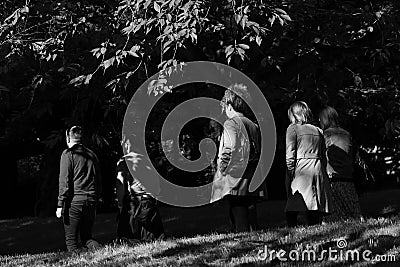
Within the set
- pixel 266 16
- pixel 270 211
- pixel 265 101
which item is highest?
pixel 266 16

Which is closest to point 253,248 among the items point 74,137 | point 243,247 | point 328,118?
point 243,247

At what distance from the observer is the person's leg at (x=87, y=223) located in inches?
376

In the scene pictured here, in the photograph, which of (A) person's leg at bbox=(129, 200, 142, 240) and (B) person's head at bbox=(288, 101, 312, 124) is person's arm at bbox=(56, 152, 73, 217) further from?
(B) person's head at bbox=(288, 101, 312, 124)

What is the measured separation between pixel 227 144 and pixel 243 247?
1467 millimetres

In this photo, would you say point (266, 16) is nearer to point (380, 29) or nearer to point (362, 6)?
point (380, 29)

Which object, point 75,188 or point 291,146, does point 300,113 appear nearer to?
point 291,146

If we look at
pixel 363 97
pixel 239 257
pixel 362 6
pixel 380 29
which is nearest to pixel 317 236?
pixel 239 257

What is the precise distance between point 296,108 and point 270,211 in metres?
7.24

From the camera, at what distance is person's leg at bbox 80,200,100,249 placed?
9.55m

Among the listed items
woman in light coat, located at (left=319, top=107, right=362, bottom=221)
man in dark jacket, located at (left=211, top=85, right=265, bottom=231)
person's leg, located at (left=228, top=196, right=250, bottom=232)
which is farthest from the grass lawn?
woman in light coat, located at (left=319, top=107, right=362, bottom=221)

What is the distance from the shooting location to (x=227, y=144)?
8.42 metres

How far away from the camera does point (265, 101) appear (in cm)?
1139

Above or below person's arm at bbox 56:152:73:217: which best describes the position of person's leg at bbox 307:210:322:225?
below

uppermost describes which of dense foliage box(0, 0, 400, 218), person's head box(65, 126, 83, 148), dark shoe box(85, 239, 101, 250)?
dense foliage box(0, 0, 400, 218)
